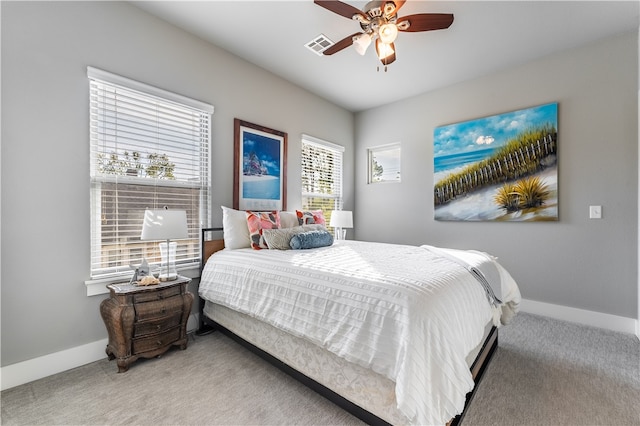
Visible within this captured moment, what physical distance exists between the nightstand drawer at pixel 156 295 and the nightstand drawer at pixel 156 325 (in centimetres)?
15

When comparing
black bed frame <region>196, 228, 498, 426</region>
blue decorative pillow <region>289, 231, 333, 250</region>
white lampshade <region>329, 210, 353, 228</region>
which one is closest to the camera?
black bed frame <region>196, 228, 498, 426</region>

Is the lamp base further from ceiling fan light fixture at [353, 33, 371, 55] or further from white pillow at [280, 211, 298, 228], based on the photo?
ceiling fan light fixture at [353, 33, 371, 55]

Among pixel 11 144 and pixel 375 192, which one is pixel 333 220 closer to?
pixel 375 192

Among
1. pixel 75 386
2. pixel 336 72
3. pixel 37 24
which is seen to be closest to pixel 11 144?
pixel 37 24

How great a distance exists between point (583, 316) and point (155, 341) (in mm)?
4099

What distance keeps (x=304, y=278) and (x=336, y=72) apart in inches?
111

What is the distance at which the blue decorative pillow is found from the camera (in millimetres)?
2557

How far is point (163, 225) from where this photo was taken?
2.12m

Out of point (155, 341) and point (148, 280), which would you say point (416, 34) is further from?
point (155, 341)

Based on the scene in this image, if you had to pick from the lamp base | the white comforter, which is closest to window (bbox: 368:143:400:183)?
the white comforter

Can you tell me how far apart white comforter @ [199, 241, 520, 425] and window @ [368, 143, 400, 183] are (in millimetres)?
2448

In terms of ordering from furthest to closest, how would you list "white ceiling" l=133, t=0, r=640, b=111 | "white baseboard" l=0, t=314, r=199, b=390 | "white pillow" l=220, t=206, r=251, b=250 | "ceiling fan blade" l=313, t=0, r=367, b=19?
"white pillow" l=220, t=206, r=251, b=250 < "white ceiling" l=133, t=0, r=640, b=111 < "ceiling fan blade" l=313, t=0, r=367, b=19 < "white baseboard" l=0, t=314, r=199, b=390

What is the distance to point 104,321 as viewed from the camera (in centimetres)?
210

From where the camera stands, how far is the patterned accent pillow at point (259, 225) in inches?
103
